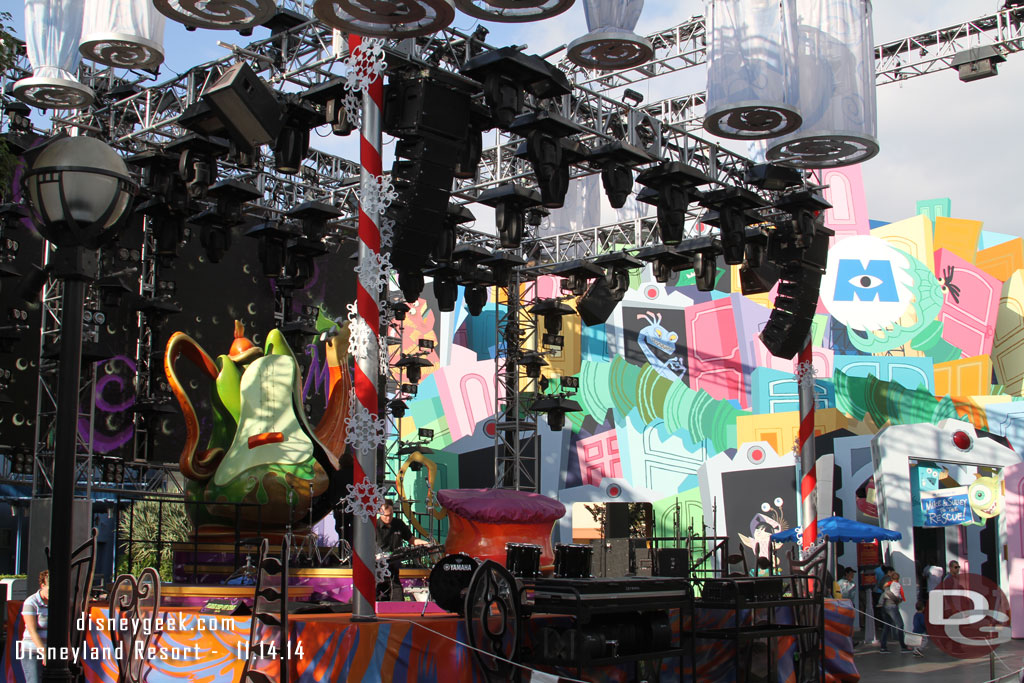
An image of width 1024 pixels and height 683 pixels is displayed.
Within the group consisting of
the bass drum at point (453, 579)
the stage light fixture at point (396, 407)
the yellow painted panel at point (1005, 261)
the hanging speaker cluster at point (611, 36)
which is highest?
the yellow painted panel at point (1005, 261)

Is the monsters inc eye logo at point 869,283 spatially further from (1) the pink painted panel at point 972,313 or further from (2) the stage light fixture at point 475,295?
(2) the stage light fixture at point 475,295

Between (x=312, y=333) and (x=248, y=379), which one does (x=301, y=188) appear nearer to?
(x=312, y=333)

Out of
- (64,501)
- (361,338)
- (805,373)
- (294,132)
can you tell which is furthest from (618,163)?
(64,501)

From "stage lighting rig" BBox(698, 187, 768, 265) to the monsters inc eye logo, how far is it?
11.6 metres

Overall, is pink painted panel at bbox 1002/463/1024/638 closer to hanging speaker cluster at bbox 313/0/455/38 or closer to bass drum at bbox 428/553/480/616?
bass drum at bbox 428/553/480/616

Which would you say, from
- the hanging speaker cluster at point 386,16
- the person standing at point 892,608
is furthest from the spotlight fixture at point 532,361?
the hanging speaker cluster at point 386,16

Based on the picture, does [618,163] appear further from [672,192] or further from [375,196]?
[375,196]

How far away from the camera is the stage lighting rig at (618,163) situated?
1191cm

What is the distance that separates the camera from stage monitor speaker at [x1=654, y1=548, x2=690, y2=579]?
10078 mm

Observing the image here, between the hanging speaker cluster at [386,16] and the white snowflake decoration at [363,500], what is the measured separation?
3.12 m

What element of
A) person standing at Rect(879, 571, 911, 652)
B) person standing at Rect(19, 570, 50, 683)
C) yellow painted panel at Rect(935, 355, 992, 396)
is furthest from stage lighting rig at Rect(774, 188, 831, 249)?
yellow painted panel at Rect(935, 355, 992, 396)

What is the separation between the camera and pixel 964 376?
24250mm

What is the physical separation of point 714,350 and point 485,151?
10.1 m

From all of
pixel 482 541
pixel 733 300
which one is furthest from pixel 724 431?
pixel 482 541
